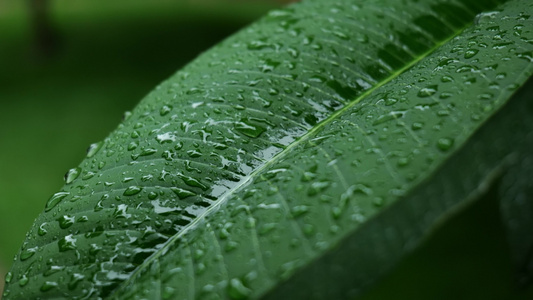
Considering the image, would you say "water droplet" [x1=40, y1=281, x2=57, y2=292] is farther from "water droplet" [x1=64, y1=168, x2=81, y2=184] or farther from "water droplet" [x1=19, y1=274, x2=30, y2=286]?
"water droplet" [x1=64, y1=168, x2=81, y2=184]

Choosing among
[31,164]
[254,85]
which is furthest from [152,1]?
[254,85]

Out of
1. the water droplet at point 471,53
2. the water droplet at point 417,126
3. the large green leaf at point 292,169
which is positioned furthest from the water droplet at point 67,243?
the water droplet at point 471,53

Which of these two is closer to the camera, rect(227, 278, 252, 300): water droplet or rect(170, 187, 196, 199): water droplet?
rect(227, 278, 252, 300): water droplet

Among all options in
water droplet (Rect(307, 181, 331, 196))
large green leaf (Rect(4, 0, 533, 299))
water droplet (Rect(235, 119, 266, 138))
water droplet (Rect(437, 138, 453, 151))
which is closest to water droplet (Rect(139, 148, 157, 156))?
large green leaf (Rect(4, 0, 533, 299))

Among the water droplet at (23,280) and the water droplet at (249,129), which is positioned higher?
the water droplet at (249,129)

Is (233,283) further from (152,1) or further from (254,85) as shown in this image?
(152,1)

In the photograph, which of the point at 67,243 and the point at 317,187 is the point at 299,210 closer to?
the point at 317,187

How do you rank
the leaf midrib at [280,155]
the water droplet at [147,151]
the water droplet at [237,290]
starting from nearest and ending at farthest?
1. the water droplet at [237,290]
2. the leaf midrib at [280,155]
3. the water droplet at [147,151]

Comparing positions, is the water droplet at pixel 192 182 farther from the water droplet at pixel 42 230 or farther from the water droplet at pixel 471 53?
the water droplet at pixel 471 53
